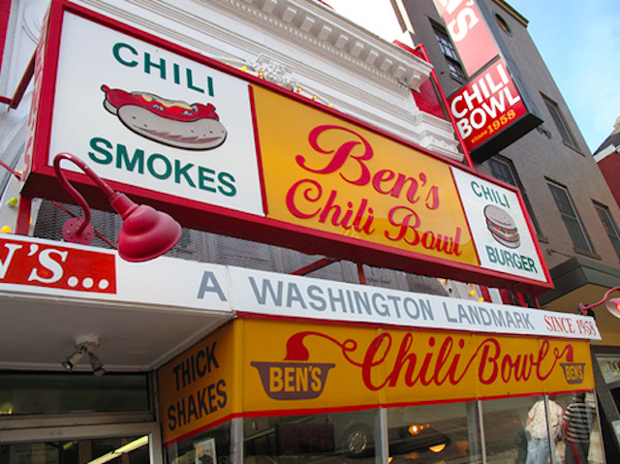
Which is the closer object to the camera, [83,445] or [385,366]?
[83,445]

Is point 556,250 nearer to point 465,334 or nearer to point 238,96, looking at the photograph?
point 465,334

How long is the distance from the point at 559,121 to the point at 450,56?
6.08m

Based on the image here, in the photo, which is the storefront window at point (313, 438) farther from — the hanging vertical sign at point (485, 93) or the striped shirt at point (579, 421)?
the hanging vertical sign at point (485, 93)

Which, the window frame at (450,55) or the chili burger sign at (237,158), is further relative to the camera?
the window frame at (450,55)

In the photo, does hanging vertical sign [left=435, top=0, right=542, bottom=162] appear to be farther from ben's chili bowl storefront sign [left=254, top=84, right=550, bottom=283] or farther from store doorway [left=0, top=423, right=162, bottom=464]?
store doorway [left=0, top=423, right=162, bottom=464]

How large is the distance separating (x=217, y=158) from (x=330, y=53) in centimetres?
611

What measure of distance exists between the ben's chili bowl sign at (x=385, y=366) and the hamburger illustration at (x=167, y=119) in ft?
6.12

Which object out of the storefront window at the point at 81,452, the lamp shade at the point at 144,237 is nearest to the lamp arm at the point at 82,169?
the lamp shade at the point at 144,237

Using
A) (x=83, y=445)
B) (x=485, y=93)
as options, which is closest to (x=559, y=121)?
(x=485, y=93)

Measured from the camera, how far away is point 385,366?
15.9 feet

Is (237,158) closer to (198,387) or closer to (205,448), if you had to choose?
(198,387)

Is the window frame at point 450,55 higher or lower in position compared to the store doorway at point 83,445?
higher

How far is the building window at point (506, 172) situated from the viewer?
500 inches

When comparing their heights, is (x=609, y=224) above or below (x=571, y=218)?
above
